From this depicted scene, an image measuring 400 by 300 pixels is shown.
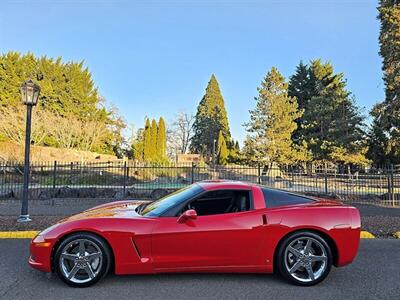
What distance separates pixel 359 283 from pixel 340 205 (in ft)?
3.22

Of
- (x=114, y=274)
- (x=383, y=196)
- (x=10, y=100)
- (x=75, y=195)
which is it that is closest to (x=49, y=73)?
(x=10, y=100)

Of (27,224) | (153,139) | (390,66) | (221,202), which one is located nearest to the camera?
(221,202)

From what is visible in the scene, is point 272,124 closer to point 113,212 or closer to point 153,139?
point 153,139

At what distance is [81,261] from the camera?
166 inches

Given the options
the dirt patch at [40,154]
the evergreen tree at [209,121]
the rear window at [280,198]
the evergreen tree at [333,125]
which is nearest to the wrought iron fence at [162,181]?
the dirt patch at [40,154]

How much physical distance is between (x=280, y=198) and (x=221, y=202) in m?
0.79

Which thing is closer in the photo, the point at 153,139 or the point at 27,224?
the point at 27,224

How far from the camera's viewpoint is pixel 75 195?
1379cm

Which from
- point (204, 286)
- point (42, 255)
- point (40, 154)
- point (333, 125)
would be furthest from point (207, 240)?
point (333, 125)

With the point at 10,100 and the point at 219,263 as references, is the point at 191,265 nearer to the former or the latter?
the point at 219,263

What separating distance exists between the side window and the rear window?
0.81ft

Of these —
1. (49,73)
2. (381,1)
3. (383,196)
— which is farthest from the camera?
(49,73)

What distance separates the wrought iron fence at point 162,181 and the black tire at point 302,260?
27.4ft

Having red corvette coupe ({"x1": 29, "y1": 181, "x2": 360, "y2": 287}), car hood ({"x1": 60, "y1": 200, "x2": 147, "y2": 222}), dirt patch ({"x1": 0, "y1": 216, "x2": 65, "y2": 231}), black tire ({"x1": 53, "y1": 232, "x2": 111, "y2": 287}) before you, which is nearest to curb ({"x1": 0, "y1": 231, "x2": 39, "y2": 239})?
dirt patch ({"x1": 0, "y1": 216, "x2": 65, "y2": 231})
